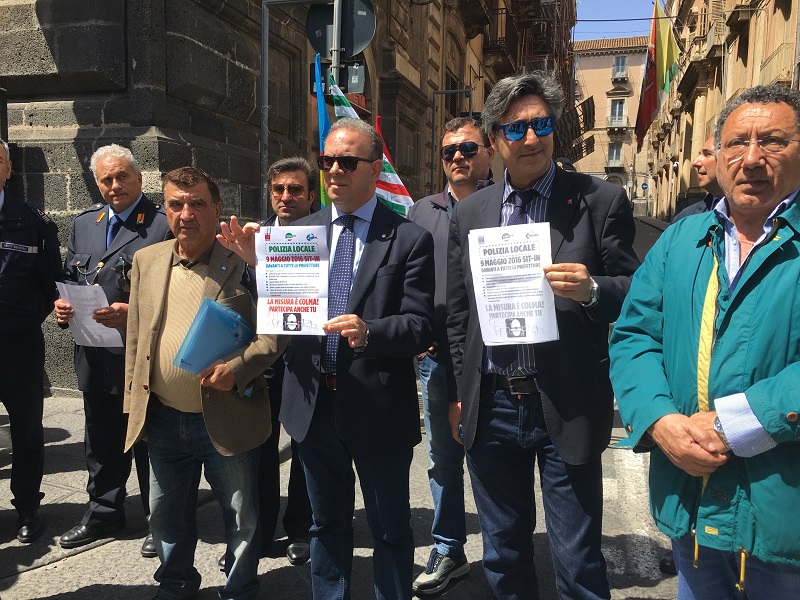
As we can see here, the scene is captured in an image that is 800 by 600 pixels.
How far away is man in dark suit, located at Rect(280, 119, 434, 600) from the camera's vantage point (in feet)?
7.53

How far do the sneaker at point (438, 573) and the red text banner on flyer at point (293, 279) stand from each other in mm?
1430

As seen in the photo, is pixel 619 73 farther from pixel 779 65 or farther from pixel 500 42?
pixel 779 65

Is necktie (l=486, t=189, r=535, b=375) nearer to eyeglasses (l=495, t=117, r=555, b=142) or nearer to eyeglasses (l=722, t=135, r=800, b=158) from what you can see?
eyeglasses (l=495, t=117, r=555, b=142)

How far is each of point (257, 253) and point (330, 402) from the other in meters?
0.61

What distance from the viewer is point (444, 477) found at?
3.07 m

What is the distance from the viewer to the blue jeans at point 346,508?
2.34m

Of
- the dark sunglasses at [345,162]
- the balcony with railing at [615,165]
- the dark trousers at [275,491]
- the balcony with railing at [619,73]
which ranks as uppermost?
the balcony with railing at [619,73]

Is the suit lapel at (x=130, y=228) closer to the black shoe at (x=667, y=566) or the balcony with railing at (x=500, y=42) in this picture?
the black shoe at (x=667, y=566)

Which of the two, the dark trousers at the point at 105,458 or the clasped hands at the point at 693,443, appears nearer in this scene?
the clasped hands at the point at 693,443

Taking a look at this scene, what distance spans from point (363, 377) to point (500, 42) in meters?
22.1

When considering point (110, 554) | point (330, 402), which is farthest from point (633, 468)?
point (110, 554)

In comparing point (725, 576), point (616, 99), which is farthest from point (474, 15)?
point (616, 99)

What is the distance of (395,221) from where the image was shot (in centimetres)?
241

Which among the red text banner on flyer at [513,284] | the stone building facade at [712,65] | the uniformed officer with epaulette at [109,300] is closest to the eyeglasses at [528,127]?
the red text banner on flyer at [513,284]
